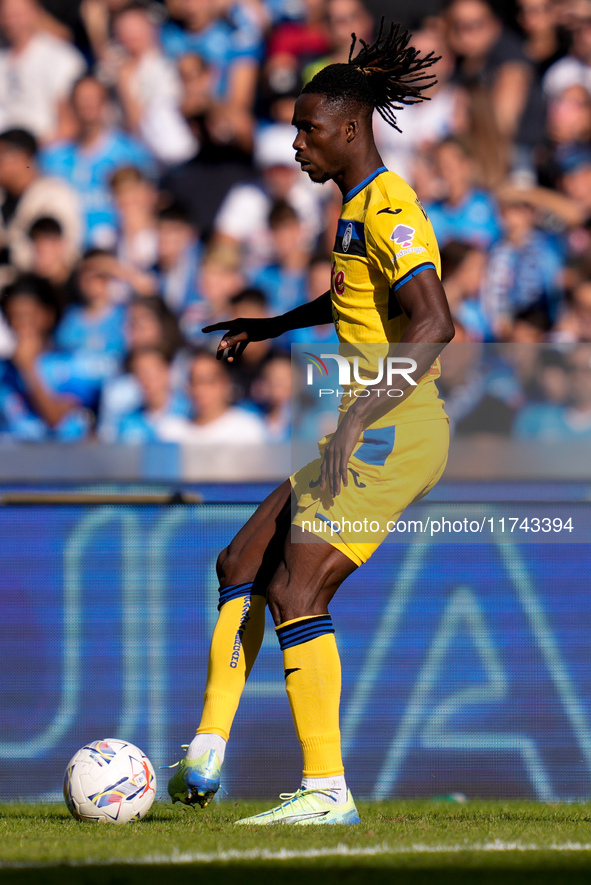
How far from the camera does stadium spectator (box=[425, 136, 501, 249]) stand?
7117 mm

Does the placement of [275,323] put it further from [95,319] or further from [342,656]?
[95,319]

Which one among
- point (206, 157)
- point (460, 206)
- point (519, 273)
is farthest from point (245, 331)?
point (206, 157)

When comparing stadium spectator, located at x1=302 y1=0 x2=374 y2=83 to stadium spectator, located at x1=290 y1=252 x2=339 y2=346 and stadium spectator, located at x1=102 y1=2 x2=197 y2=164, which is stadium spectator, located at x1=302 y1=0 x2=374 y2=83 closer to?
stadium spectator, located at x1=102 y1=2 x2=197 y2=164

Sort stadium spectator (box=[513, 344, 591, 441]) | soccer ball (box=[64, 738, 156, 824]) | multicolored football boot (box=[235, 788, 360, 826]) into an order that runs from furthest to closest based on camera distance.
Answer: stadium spectator (box=[513, 344, 591, 441]), soccer ball (box=[64, 738, 156, 824]), multicolored football boot (box=[235, 788, 360, 826])

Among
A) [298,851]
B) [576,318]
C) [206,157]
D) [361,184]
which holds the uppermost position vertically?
[206,157]

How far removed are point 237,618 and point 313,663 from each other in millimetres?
366

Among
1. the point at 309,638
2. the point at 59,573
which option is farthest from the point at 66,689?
the point at 309,638

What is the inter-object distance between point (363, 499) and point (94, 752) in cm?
119

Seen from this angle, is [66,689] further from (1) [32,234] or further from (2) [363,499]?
(1) [32,234]

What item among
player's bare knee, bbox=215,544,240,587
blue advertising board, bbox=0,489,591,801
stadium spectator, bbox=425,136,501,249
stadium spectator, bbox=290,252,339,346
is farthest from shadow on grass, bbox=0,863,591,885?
stadium spectator, bbox=425,136,501,249

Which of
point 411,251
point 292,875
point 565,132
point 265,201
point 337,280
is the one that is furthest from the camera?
point 265,201

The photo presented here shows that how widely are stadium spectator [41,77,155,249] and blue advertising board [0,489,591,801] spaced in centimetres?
365

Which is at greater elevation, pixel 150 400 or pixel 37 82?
pixel 37 82

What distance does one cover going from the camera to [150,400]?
6.77 meters
